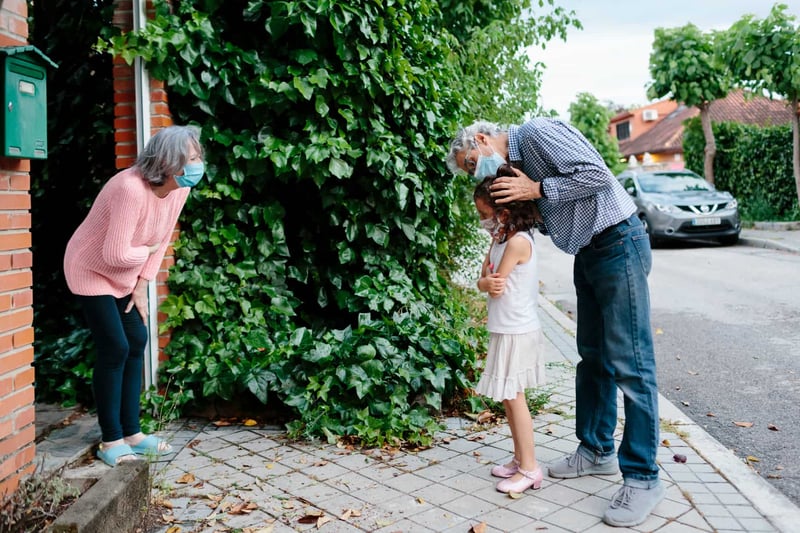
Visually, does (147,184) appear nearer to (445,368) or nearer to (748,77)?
(445,368)

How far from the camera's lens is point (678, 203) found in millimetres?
15180

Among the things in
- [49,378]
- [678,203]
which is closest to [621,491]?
[49,378]

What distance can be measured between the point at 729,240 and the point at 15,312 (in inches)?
601

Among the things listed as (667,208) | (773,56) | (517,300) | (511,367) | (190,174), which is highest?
(773,56)

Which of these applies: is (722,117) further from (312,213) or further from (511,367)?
(511,367)

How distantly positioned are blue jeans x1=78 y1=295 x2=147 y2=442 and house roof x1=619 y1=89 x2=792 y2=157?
37.5m

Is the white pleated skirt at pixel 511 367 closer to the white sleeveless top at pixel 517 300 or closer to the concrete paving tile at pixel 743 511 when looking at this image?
the white sleeveless top at pixel 517 300

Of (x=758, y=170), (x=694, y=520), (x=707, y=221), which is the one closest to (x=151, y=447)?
(x=694, y=520)

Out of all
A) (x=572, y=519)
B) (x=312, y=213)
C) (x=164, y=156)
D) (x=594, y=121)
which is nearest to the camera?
(x=572, y=519)

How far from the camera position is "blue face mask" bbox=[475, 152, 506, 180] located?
3.44m

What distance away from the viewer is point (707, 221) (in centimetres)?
1502

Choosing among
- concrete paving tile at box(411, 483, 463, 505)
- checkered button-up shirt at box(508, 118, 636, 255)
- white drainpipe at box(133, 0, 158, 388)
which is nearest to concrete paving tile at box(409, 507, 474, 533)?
concrete paving tile at box(411, 483, 463, 505)

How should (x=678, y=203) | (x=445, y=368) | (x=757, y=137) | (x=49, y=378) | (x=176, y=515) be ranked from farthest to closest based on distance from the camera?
(x=757, y=137) → (x=678, y=203) → (x=49, y=378) → (x=445, y=368) → (x=176, y=515)

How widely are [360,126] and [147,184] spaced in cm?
189
